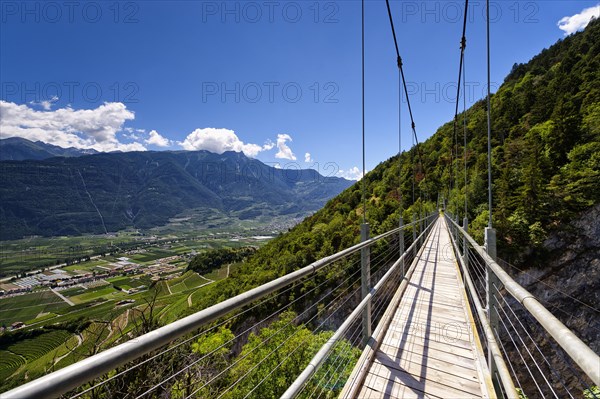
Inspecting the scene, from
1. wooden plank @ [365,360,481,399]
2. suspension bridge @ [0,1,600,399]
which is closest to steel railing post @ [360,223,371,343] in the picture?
suspension bridge @ [0,1,600,399]

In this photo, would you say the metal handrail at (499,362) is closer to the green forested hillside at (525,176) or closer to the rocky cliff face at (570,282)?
the green forested hillside at (525,176)

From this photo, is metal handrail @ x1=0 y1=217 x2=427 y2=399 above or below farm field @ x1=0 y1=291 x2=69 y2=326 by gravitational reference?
above

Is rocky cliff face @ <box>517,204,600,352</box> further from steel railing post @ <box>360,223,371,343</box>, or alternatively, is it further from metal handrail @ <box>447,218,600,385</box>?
metal handrail @ <box>447,218,600,385</box>

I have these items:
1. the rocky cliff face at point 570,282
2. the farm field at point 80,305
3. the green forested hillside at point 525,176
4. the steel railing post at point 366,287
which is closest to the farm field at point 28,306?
the farm field at point 80,305

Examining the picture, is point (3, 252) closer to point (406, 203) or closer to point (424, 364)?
point (406, 203)

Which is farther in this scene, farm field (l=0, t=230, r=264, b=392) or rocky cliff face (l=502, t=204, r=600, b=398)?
farm field (l=0, t=230, r=264, b=392)

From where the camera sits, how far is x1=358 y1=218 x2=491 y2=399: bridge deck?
252 centimetres

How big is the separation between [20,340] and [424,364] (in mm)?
50588

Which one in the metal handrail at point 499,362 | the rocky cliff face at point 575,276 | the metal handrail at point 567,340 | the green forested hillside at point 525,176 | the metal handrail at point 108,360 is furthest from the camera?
the green forested hillside at point 525,176

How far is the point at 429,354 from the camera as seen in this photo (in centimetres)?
305

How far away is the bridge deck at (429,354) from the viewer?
2.52m

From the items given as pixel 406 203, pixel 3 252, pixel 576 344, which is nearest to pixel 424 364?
pixel 576 344

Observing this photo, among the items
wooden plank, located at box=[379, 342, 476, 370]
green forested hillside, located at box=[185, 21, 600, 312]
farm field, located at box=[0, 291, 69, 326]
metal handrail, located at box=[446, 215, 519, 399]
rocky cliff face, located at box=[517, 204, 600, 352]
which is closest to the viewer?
metal handrail, located at box=[446, 215, 519, 399]

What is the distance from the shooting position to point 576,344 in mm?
1015
